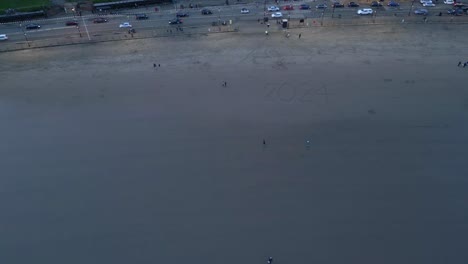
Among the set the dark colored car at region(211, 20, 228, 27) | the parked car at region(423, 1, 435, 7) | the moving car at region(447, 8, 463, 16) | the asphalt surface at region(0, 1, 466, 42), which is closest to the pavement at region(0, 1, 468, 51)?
the asphalt surface at region(0, 1, 466, 42)

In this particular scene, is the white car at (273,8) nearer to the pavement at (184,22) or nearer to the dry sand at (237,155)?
the pavement at (184,22)

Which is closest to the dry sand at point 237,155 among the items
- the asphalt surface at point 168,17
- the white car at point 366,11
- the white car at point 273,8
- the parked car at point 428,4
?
the asphalt surface at point 168,17

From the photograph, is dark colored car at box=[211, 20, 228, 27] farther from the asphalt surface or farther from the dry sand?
the dry sand

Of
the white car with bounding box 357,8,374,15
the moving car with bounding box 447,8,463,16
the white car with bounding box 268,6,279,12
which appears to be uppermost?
the white car with bounding box 268,6,279,12

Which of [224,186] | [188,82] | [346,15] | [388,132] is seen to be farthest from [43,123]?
[346,15]

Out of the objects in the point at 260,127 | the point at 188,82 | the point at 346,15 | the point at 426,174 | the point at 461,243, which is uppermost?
the point at 346,15

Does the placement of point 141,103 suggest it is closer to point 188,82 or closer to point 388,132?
point 188,82

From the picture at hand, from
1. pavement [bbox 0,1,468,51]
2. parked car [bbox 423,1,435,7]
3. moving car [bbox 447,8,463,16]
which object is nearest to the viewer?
pavement [bbox 0,1,468,51]
